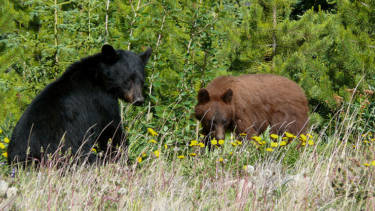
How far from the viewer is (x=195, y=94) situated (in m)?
6.33

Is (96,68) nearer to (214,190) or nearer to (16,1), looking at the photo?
(214,190)

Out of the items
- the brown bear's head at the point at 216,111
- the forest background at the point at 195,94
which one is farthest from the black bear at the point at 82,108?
the brown bear's head at the point at 216,111

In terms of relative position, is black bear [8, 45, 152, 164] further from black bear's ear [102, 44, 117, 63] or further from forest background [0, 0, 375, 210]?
forest background [0, 0, 375, 210]

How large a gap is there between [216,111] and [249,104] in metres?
0.71

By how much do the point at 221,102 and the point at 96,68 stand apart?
2661mm

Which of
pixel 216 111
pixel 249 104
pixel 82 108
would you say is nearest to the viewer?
pixel 82 108

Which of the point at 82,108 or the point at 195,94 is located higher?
the point at 82,108

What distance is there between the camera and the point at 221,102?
689cm

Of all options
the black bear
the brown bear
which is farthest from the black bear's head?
the brown bear

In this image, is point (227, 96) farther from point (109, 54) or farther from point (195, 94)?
point (109, 54)

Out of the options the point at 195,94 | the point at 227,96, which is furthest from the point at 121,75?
the point at 227,96

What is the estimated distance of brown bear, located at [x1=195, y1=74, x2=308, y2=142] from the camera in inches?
269

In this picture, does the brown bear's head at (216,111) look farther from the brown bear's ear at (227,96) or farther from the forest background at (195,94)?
the forest background at (195,94)

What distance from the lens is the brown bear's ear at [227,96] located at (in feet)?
22.2
